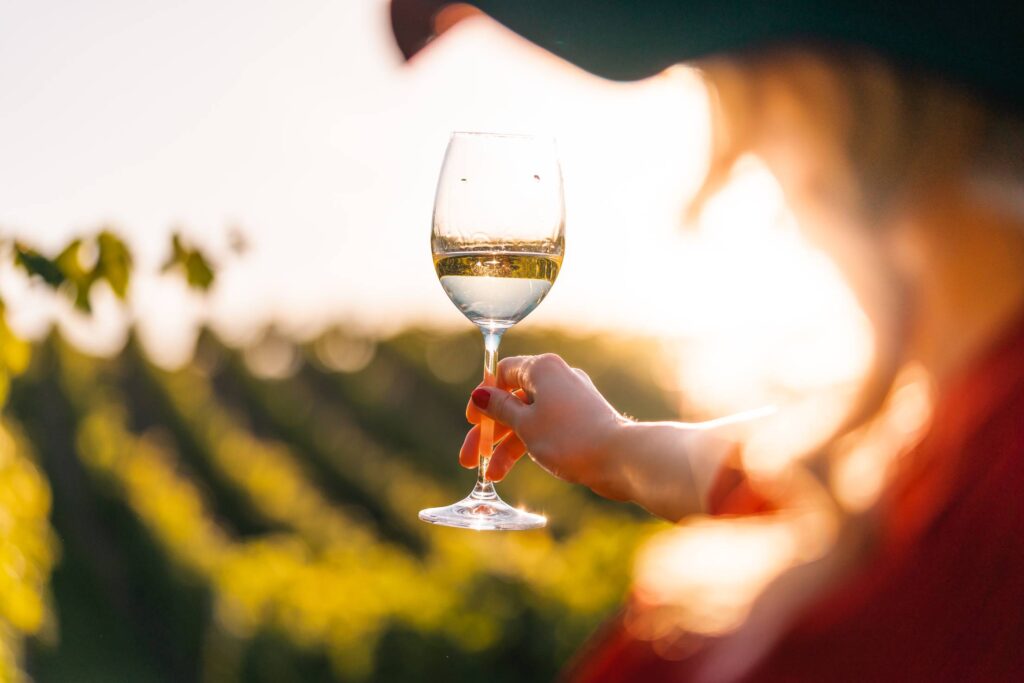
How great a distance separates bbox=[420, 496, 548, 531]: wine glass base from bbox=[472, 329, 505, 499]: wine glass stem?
0.02m

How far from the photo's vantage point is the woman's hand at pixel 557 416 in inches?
65.0

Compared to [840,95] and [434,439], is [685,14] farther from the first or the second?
[434,439]

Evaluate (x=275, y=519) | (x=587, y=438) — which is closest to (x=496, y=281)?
(x=587, y=438)

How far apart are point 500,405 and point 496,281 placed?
185 millimetres

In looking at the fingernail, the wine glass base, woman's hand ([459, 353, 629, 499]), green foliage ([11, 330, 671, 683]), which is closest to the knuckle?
woman's hand ([459, 353, 629, 499])

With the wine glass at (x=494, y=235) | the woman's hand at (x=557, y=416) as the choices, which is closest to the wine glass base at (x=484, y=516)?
the wine glass at (x=494, y=235)

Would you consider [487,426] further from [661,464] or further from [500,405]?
[661,464]

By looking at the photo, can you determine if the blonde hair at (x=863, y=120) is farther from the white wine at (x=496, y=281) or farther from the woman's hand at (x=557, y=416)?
the white wine at (x=496, y=281)

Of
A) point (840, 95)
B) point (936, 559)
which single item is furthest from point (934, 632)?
point (840, 95)

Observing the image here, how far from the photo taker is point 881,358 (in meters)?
0.77

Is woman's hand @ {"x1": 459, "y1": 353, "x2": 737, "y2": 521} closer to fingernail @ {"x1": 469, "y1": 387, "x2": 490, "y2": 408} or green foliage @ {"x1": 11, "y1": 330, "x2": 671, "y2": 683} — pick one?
fingernail @ {"x1": 469, "y1": 387, "x2": 490, "y2": 408}

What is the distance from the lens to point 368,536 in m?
18.2

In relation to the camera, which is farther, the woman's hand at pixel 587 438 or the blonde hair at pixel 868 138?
the woman's hand at pixel 587 438

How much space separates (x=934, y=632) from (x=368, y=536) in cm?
1778
